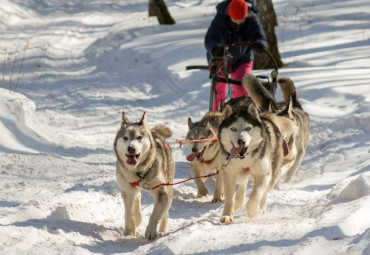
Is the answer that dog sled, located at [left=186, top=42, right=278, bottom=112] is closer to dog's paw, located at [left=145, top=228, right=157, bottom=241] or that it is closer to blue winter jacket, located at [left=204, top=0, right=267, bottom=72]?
blue winter jacket, located at [left=204, top=0, right=267, bottom=72]

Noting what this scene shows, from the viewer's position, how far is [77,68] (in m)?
12.5

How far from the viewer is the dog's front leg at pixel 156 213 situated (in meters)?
4.05

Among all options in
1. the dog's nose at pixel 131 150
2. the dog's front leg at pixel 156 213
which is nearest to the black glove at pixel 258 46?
the dog's front leg at pixel 156 213

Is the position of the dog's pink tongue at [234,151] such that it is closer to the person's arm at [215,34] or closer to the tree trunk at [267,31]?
the person's arm at [215,34]

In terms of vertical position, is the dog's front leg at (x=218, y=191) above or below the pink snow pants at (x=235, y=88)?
below

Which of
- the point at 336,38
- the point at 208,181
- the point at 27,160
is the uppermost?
the point at 336,38

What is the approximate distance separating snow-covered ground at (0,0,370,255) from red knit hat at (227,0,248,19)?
1.80 meters

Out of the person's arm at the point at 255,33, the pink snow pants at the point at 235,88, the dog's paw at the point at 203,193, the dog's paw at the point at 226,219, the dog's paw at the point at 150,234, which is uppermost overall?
the person's arm at the point at 255,33

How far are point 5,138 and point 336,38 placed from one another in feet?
26.6

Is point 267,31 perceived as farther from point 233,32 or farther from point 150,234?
point 150,234

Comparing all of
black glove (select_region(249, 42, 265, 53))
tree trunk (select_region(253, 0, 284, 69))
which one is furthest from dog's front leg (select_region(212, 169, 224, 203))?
tree trunk (select_region(253, 0, 284, 69))

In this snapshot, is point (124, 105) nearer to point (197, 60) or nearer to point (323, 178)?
point (197, 60)

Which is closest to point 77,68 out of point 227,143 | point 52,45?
point 52,45

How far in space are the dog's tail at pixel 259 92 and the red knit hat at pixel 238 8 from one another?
2.59 feet
